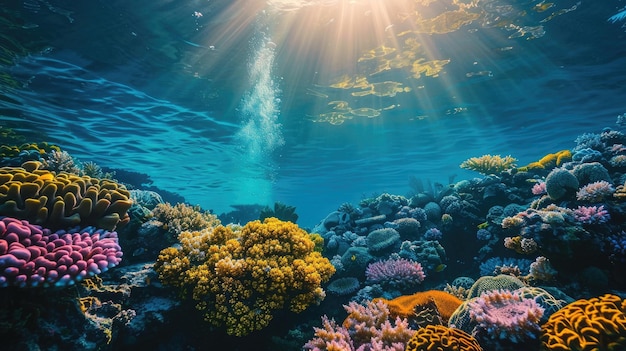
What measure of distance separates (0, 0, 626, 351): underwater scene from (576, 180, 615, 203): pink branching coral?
0.26 ft

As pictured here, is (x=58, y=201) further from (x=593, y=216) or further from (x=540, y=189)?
(x=540, y=189)

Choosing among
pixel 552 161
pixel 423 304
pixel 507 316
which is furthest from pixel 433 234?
pixel 552 161

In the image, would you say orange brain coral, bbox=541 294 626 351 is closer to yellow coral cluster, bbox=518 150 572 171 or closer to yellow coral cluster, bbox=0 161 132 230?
yellow coral cluster, bbox=0 161 132 230

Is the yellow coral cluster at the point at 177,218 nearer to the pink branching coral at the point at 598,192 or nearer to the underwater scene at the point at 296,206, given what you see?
the underwater scene at the point at 296,206

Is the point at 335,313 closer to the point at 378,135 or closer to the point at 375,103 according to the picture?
the point at 375,103

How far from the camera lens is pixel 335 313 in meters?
5.60

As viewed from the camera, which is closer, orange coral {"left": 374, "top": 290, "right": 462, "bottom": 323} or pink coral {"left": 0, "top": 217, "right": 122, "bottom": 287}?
pink coral {"left": 0, "top": 217, "right": 122, "bottom": 287}

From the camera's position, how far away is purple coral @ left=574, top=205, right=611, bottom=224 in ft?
15.8

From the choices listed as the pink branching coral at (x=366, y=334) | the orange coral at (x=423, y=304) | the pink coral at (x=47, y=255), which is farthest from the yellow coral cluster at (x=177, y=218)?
the orange coral at (x=423, y=304)

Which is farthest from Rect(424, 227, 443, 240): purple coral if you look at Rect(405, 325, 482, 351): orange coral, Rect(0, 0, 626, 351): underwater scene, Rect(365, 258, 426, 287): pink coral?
Rect(405, 325, 482, 351): orange coral

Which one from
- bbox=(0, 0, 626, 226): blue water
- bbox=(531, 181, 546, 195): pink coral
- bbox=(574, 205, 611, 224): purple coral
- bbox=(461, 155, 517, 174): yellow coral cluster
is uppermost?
bbox=(0, 0, 626, 226): blue water

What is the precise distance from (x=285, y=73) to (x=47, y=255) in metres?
13.3

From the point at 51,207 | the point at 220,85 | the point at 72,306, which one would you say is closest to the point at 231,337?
the point at 72,306

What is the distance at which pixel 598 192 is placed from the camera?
18.1ft
